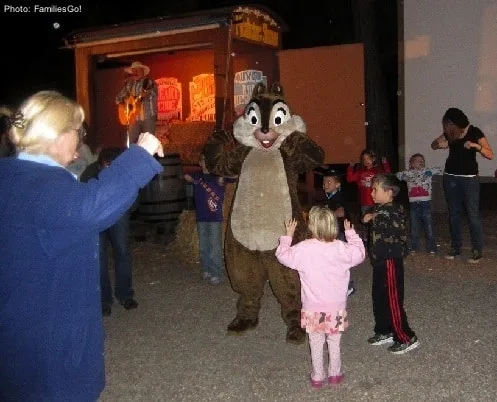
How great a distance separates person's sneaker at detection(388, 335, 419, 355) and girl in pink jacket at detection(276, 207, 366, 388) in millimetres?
771

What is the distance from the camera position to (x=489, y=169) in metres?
11.2

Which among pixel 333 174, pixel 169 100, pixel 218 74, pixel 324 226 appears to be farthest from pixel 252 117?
pixel 169 100

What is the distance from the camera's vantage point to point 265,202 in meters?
5.14

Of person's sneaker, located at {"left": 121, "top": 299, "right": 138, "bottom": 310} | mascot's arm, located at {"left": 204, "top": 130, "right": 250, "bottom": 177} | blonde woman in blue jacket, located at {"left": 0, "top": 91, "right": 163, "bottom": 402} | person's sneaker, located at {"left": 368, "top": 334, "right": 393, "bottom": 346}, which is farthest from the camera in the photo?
person's sneaker, located at {"left": 121, "top": 299, "right": 138, "bottom": 310}

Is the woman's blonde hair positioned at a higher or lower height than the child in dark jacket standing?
higher

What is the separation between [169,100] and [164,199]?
284 inches

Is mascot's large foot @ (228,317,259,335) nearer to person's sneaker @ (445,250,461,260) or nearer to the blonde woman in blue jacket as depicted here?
the blonde woman in blue jacket

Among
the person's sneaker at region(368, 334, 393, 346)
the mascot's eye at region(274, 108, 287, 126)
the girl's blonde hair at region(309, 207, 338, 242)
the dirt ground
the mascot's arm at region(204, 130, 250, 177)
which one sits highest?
the mascot's eye at region(274, 108, 287, 126)

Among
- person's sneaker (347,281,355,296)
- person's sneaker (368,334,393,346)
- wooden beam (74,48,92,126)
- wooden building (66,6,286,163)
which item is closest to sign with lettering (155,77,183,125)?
wooden building (66,6,286,163)

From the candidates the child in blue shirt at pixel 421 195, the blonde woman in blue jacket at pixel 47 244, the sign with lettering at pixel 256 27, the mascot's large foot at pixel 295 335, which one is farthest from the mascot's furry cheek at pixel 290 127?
the sign with lettering at pixel 256 27

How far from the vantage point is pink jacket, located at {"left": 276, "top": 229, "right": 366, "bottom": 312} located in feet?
13.4

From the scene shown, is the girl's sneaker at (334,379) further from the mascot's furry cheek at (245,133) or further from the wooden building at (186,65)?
the wooden building at (186,65)

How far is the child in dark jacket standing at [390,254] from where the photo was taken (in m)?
4.71

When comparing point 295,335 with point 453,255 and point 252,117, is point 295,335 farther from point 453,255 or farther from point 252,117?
point 453,255
